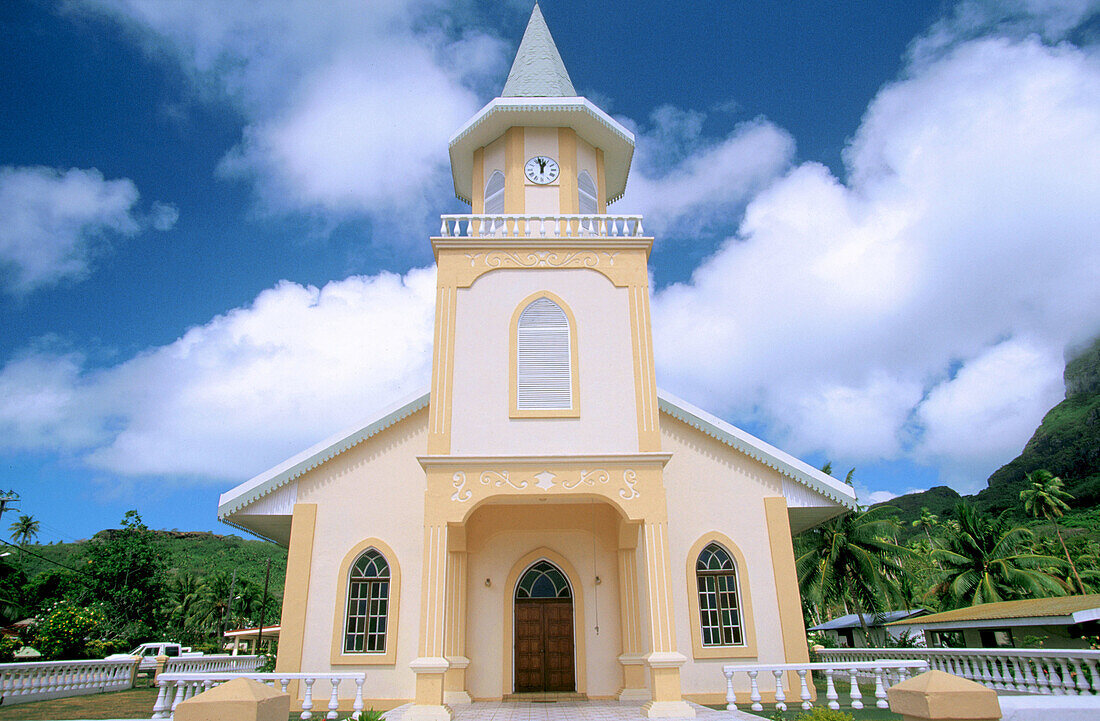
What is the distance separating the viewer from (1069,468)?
60.0m

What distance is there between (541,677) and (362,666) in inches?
133

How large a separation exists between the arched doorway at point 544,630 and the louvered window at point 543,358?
3.75 meters

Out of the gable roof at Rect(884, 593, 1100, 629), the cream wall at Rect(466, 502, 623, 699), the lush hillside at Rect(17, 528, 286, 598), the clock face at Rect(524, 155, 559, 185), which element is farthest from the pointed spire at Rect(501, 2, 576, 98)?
the lush hillside at Rect(17, 528, 286, 598)

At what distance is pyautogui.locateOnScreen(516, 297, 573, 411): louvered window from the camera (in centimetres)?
1221

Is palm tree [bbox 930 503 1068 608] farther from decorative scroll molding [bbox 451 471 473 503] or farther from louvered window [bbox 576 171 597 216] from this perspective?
decorative scroll molding [bbox 451 471 473 503]

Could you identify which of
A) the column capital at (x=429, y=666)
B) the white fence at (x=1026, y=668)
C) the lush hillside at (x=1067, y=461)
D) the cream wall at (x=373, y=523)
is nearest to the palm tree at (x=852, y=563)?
the white fence at (x=1026, y=668)

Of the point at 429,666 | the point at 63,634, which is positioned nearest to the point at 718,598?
the point at 429,666

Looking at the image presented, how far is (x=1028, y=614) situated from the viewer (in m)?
15.2

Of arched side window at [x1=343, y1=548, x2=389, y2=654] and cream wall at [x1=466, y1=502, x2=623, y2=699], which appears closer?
arched side window at [x1=343, y1=548, x2=389, y2=654]

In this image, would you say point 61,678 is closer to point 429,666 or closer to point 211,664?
point 211,664

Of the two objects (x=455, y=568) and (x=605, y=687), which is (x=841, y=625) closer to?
(x=605, y=687)

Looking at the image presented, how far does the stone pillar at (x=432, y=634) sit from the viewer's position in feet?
32.4

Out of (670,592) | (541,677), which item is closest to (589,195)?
(670,592)

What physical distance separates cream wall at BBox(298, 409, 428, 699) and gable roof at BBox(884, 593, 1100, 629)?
13.2m
